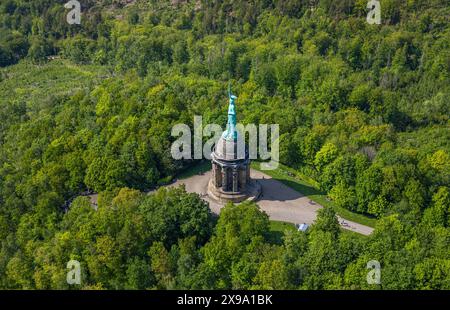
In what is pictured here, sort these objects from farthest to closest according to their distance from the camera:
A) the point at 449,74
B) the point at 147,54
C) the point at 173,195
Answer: the point at 147,54, the point at 449,74, the point at 173,195

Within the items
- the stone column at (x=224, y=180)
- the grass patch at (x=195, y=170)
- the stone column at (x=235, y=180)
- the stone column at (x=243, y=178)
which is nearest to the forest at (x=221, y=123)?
the grass patch at (x=195, y=170)

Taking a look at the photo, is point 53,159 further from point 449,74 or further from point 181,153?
point 449,74

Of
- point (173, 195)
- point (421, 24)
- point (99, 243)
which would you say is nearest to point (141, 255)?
A: point (99, 243)

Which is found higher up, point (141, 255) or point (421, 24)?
point (421, 24)

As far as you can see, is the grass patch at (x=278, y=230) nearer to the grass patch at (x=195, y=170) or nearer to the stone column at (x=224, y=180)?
the stone column at (x=224, y=180)

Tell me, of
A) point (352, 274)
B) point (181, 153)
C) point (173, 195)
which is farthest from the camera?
point (181, 153)

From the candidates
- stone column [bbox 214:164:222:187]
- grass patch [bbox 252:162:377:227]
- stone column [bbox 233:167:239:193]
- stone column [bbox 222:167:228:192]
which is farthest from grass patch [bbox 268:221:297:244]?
stone column [bbox 214:164:222:187]

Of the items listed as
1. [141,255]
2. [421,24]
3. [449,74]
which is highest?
[421,24]
